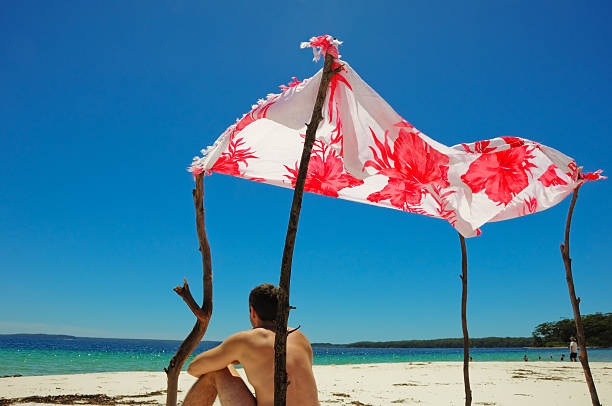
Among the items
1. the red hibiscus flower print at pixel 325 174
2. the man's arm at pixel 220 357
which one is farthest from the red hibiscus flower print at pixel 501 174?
the man's arm at pixel 220 357

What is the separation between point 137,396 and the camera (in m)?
7.19

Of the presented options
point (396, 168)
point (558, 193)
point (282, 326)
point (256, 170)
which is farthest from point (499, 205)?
point (282, 326)

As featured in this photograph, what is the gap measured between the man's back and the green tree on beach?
51225mm

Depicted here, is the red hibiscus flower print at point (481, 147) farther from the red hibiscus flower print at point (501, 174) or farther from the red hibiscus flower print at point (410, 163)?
the red hibiscus flower print at point (410, 163)

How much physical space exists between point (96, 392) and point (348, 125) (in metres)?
7.84

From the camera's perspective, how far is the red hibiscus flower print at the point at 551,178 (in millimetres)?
3119

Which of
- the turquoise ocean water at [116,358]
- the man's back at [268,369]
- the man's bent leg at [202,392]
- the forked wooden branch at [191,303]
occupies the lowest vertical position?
the turquoise ocean water at [116,358]

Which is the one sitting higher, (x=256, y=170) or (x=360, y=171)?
(x=256, y=170)

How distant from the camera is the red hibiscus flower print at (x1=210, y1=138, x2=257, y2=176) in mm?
2955

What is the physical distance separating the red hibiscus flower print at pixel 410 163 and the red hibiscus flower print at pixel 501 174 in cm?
19

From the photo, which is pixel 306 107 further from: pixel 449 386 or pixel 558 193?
pixel 449 386

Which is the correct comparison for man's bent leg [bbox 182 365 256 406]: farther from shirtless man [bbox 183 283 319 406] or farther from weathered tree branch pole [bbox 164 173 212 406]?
weathered tree branch pole [bbox 164 173 212 406]

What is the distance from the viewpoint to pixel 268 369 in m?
2.31

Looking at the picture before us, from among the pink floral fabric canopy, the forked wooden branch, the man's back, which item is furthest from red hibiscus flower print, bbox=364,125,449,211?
the forked wooden branch
